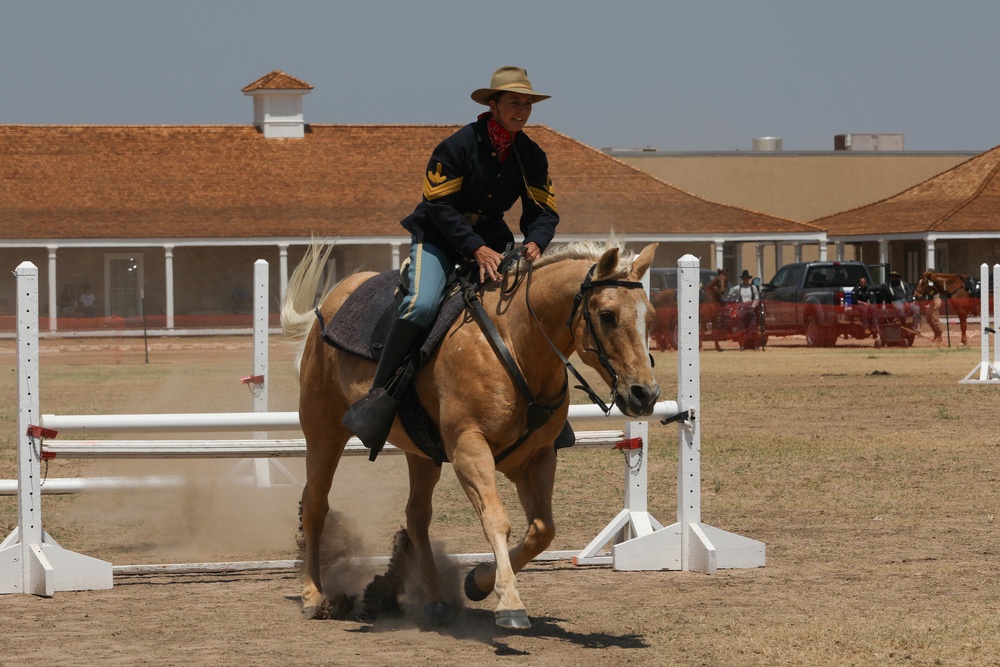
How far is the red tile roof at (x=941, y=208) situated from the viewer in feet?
173

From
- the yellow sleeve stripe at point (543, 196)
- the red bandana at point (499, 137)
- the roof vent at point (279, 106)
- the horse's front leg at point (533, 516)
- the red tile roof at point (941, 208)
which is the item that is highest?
the roof vent at point (279, 106)

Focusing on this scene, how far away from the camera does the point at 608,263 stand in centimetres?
607

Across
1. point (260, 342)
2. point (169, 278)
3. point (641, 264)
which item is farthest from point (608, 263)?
point (169, 278)

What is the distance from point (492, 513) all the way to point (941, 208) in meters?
52.4

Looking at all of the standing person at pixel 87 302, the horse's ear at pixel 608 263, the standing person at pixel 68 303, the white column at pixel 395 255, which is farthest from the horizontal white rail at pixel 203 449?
the standing person at pixel 68 303

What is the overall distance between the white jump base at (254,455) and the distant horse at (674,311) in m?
22.0

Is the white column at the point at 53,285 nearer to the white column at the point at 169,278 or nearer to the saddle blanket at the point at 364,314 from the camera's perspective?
the white column at the point at 169,278

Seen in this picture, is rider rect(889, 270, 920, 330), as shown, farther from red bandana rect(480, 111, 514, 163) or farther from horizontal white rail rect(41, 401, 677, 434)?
Answer: red bandana rect(480, 111, 514, 163)

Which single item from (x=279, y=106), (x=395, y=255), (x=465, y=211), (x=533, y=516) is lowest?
(x=533, y=516)

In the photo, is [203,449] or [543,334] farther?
[203,449]

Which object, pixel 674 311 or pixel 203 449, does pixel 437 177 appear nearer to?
pixel 203 449

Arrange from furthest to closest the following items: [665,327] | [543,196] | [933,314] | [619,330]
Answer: [933,314] → [665,327] → [543,196] → [619,330]

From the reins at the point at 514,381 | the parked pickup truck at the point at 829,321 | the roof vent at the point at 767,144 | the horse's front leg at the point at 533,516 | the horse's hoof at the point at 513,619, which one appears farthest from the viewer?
the roof vent at the point at 767,144

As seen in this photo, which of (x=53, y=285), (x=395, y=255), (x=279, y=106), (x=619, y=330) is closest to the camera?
(x=619, y=330)
